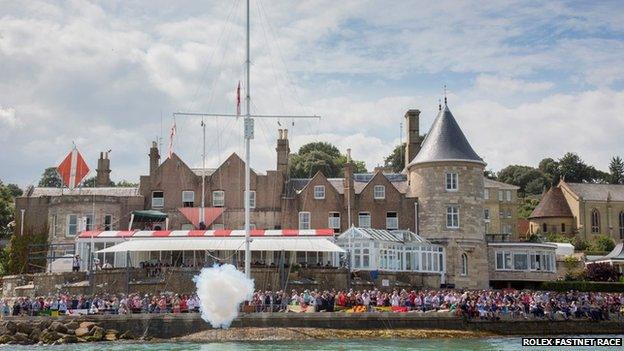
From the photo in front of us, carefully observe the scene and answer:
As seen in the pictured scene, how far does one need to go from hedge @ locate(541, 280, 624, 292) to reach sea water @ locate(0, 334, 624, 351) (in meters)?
16.4

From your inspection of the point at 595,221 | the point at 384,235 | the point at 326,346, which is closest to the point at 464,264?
the point at 384,235

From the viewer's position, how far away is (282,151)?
181ft

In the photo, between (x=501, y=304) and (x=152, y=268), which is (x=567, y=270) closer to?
(x=501, y=304)

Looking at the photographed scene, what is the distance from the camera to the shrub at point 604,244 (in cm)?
7338

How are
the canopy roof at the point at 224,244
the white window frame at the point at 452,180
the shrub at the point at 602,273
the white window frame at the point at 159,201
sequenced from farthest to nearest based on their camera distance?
1. the shrub at the point at 602,273
2. the white window frame at the point at 159,201
3. the white window frame at the point at 452,180
4. the canopy roof at the point at 224,244

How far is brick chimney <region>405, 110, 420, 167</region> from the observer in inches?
A: 2176

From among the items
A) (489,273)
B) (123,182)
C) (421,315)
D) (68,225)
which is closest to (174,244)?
(68,225)

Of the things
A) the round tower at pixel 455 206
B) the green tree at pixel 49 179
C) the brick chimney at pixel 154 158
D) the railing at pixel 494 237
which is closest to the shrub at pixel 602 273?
the railing at pixel 494 237

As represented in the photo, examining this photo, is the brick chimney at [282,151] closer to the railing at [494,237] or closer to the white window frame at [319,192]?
the white window frame at [319,192]

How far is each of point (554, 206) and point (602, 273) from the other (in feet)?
98.5

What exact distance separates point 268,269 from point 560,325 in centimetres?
1533

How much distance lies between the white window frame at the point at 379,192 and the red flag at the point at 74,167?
19.1 meters

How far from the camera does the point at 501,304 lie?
37.5 m

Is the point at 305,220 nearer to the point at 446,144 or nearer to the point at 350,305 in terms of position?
the point at 446,144
